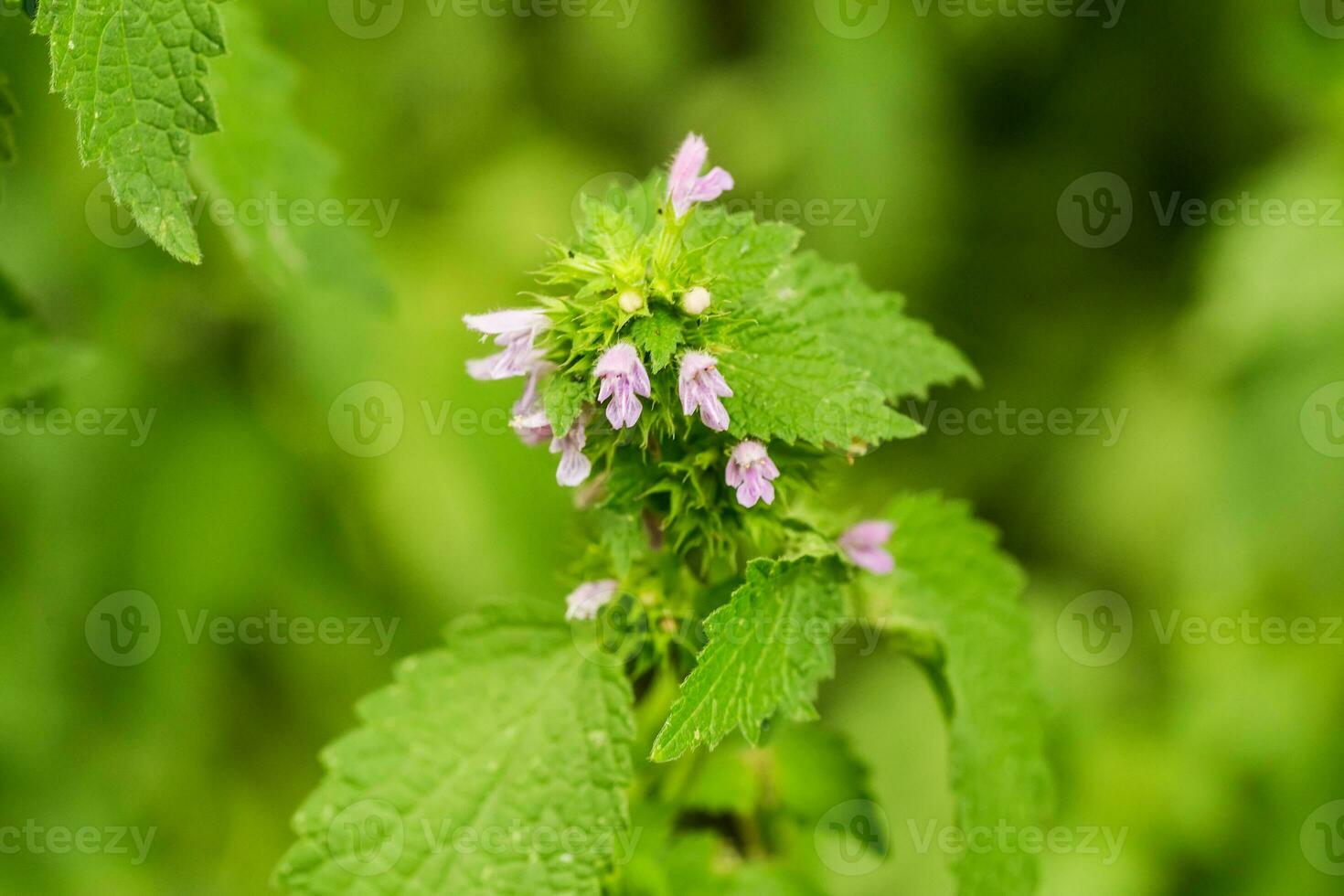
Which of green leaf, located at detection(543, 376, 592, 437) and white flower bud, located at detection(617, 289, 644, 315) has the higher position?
white flower bud, located at detection(617, 289, 644, 315)

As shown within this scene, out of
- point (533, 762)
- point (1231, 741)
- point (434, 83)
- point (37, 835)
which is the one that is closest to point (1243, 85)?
point (1231, 741)

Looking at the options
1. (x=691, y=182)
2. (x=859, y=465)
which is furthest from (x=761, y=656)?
(x=859, y=465)

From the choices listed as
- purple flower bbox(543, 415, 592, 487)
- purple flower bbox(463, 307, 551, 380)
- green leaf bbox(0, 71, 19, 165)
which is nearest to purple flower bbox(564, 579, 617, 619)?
purple flower bbox(543, 415, 592, 487)

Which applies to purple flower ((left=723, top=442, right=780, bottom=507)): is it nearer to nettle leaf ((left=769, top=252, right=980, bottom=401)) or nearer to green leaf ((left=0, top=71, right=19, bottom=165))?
nettle leaf ((left=769, top=252, right=980, bottom=401))

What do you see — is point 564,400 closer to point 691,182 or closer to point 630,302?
point 630,302

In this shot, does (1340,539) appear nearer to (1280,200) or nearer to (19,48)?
(1280,200)
